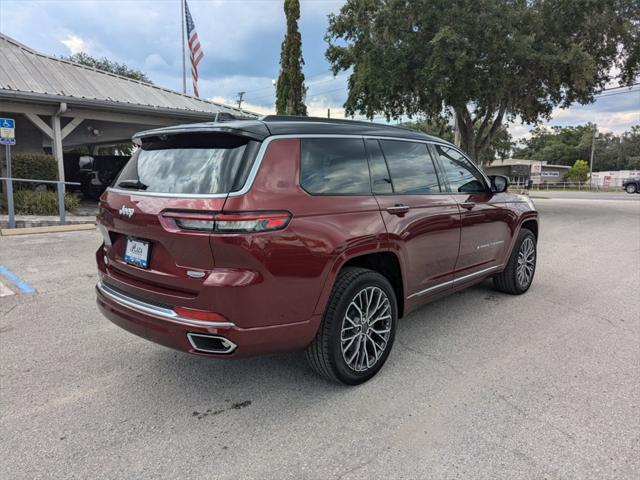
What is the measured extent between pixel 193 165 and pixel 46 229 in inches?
359

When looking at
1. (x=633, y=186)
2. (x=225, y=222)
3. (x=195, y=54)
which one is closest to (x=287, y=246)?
(x=225, y=222)

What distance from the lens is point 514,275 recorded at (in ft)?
16.5

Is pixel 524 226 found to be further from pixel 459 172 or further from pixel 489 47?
pixel 489 47

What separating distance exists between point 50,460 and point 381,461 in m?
1.75

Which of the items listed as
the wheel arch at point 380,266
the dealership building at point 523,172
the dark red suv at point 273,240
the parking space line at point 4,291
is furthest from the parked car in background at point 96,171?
the dealership building at point 523,172

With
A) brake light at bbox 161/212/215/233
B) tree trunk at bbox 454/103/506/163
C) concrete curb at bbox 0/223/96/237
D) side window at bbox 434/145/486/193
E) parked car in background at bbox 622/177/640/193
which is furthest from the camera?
parked car in background at bbox 622/177/640/193

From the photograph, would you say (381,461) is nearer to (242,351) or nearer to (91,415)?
(242,351)

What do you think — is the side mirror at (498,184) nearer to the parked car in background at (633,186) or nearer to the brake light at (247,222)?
the brake light at (247,222)

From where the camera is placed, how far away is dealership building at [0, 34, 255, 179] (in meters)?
12.3

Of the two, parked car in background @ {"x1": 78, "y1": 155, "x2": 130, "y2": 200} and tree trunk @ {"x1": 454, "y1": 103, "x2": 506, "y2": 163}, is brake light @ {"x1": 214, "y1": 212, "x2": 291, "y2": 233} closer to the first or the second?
parked car in background @ {"x1": 78, "y1": 155, "x2": 130, "y2": 200}

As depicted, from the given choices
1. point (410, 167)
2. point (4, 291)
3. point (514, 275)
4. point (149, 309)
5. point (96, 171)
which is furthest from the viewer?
point (96, 171)

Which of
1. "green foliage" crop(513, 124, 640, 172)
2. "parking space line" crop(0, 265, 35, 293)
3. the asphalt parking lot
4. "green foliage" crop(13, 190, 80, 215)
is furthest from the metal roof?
"green foliage" crop(513, 124, 640, 172)

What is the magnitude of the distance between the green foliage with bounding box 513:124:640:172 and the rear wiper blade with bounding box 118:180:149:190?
88139 mm

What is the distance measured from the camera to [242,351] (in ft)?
8.23
